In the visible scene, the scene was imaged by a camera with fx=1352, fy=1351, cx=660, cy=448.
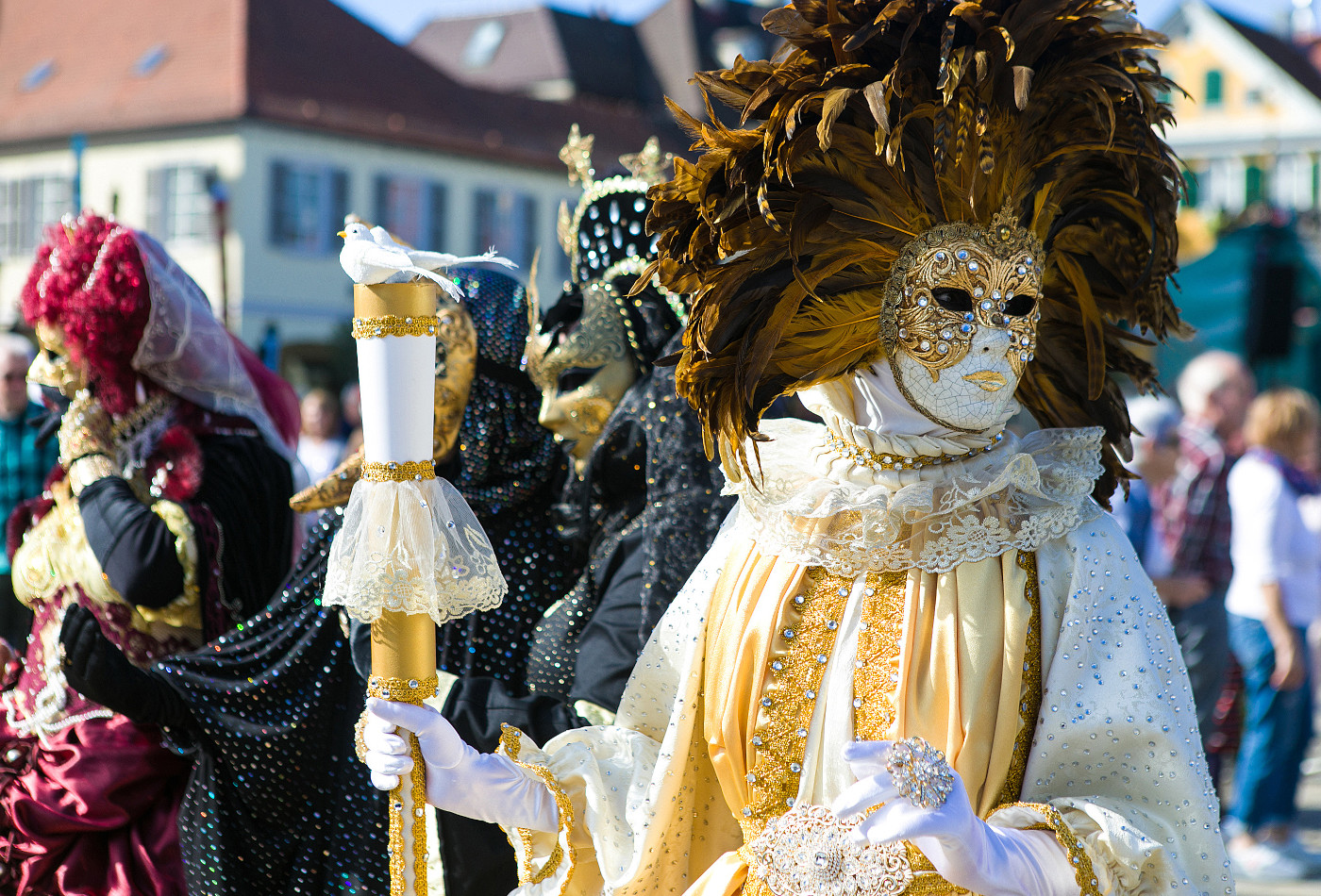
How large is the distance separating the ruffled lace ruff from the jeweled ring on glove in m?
0.34

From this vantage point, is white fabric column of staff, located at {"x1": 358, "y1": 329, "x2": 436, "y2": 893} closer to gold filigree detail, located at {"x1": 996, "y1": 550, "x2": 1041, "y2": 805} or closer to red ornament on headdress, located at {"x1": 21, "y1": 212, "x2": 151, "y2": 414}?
gold filigree detail, located at {"x1": 996, "y1": 550, "x2": 1041, "y2": 805}

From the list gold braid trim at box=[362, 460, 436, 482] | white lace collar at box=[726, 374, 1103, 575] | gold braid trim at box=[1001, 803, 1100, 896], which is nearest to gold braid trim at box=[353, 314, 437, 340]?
gold braid trim at box=[362, 460, 436, 482]

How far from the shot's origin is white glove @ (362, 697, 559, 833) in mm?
1768

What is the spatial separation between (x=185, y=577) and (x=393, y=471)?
1.51 metres

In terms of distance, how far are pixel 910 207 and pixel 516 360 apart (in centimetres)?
135

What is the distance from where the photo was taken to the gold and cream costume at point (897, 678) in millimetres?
1732

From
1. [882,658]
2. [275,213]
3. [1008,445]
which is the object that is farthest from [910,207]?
[275,213]

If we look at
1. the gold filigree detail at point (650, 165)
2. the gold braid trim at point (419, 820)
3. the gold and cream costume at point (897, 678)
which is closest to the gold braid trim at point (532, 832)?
the gold and cream costume at point (897, 678)

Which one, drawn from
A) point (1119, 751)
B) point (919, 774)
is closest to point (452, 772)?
point (919, 774)

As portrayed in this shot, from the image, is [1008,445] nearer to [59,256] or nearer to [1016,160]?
[1016,160]

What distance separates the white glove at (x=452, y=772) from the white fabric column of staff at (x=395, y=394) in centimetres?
34

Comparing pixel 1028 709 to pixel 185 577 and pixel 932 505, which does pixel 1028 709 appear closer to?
pixel 932 505

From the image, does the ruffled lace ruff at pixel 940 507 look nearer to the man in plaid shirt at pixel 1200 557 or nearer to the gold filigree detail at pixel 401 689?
the gold filigree detail at pixel 401 689

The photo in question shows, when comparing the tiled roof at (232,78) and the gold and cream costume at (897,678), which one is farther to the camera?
the tiled roof at (232,78)
